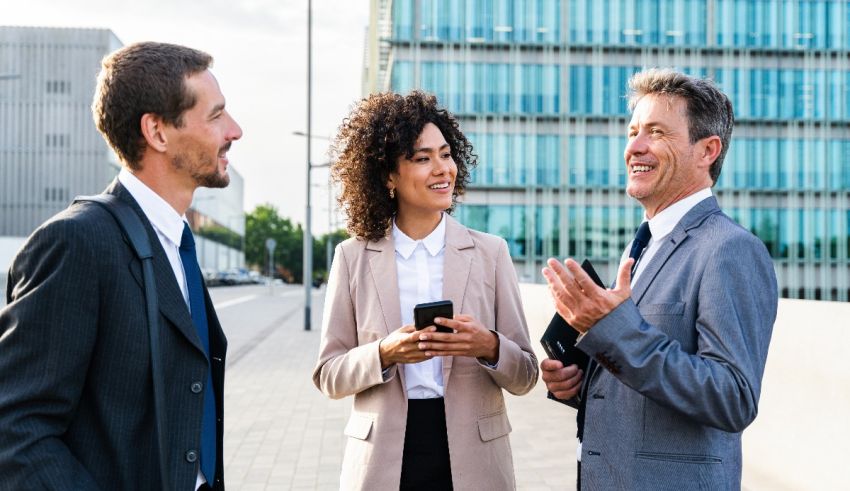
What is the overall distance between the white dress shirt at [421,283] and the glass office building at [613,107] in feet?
138

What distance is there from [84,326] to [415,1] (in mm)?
44624

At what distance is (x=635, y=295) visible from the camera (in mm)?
2498

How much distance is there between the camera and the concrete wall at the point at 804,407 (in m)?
4.94

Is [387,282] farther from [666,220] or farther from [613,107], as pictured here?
[613,107]

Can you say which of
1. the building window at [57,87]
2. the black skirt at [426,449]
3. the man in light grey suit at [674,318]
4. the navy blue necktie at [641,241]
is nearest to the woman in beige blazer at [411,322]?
the black skirt at [426,449]

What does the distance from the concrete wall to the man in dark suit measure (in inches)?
154

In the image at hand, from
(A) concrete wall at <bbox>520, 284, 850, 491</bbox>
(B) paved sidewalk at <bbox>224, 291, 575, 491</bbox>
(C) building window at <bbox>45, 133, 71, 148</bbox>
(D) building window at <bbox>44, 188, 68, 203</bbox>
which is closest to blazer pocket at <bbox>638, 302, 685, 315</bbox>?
(A) concrete wall at <bbox>520, 284, 850, 491</bbox>

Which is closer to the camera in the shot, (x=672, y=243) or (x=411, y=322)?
(x=672, y=243)

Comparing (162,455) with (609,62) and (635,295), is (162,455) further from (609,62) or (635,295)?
(609,62)

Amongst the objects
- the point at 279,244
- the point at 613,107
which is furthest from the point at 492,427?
the point at 279,244

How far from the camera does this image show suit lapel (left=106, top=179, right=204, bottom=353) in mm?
2059

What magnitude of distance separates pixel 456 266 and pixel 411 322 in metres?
0.26

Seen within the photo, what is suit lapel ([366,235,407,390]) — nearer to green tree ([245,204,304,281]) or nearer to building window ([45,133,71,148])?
building window ([45,133,71,148])

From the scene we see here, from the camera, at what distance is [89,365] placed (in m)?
1.93
